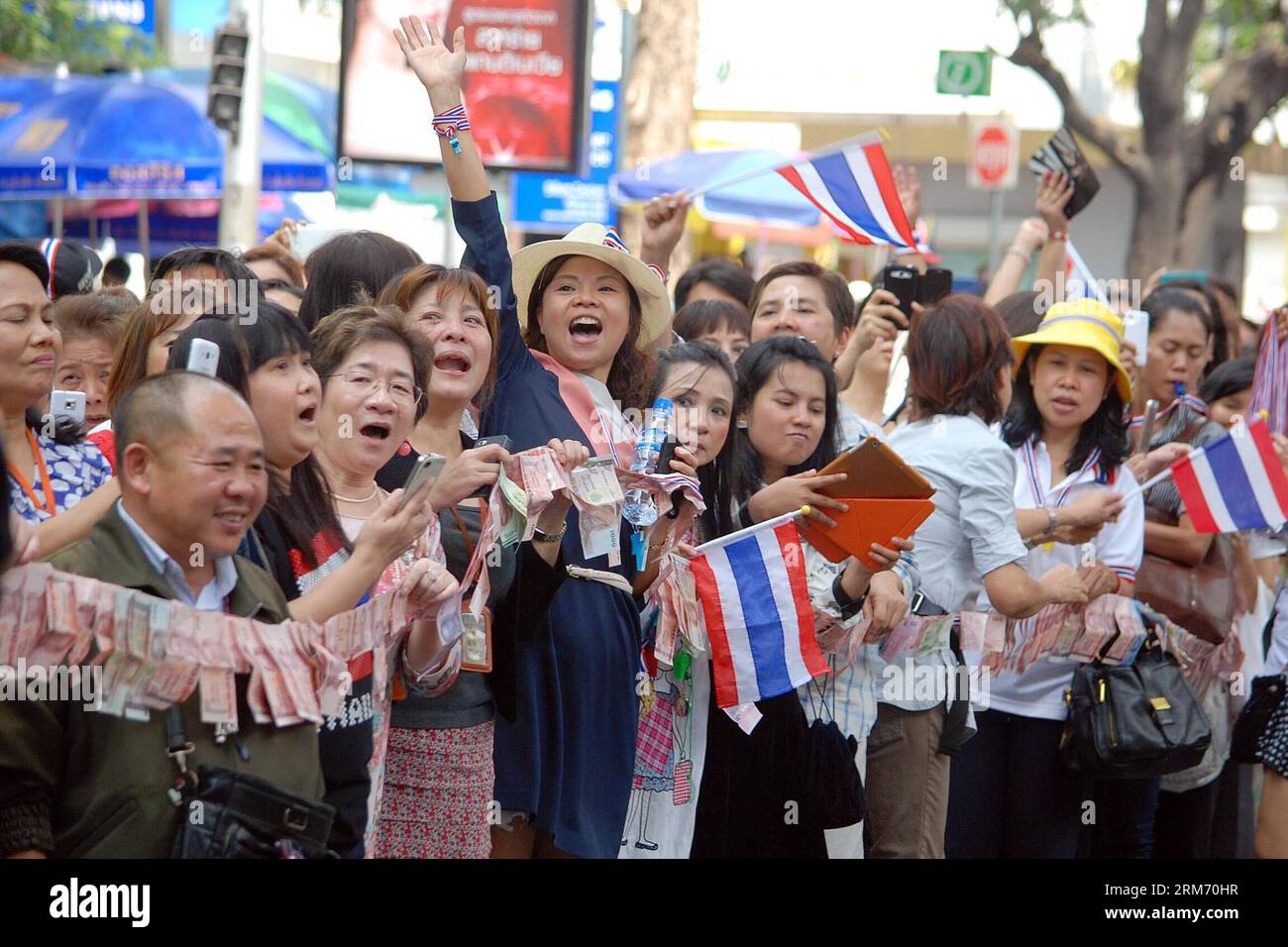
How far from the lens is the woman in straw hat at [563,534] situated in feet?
13.2

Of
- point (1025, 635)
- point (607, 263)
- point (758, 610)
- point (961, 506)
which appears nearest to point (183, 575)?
point (607, 263)

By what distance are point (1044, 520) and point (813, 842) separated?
121cm

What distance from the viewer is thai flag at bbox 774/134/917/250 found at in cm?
648

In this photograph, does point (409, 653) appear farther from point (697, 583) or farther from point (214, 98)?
point (214, 98)

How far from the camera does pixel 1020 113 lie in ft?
76.7

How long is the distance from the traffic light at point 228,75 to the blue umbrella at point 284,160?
186 centimetres

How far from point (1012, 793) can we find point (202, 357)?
307 cm

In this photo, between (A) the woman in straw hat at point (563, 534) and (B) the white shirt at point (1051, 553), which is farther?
(B) the white shirt at point (1051, 553)

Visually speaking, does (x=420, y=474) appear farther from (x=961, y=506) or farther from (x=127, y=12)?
(x=127, y=12)

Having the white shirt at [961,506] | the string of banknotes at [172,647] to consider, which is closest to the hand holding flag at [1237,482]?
the white shirt at [961,506]

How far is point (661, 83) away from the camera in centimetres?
1365

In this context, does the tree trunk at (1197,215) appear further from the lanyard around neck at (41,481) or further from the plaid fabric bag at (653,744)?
the lanyard around neck at (41,481)
